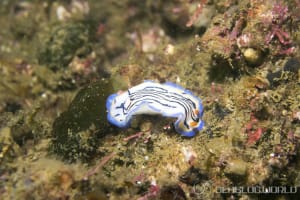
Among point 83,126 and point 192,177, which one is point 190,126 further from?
point 83,126

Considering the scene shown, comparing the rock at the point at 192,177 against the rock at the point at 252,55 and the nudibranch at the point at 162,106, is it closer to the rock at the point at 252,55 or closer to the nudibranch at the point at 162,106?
the nudibranch at the point at 162,106

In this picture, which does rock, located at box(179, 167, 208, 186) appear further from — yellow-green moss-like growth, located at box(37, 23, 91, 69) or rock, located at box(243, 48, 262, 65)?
yellow-green moss-like growth, located at box(37, 23, 91, 69)

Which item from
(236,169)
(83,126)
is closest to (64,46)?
(83,126)

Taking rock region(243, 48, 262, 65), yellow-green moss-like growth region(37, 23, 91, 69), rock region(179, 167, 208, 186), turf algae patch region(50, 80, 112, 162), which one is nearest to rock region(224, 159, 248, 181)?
rock region(179, 167, 208, 186)

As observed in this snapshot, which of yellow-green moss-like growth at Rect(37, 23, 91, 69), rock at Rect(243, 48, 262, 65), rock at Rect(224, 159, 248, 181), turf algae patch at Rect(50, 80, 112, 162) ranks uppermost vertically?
yellow-green moss-like growth at Rect(37, 23, 91, 69)

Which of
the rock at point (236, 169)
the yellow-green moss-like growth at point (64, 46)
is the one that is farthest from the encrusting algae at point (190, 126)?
the yellow-green moss-like growth at point (64, 46)

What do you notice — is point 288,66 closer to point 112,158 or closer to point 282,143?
point 282,143

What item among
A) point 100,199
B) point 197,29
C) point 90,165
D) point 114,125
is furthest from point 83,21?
point 100,199
